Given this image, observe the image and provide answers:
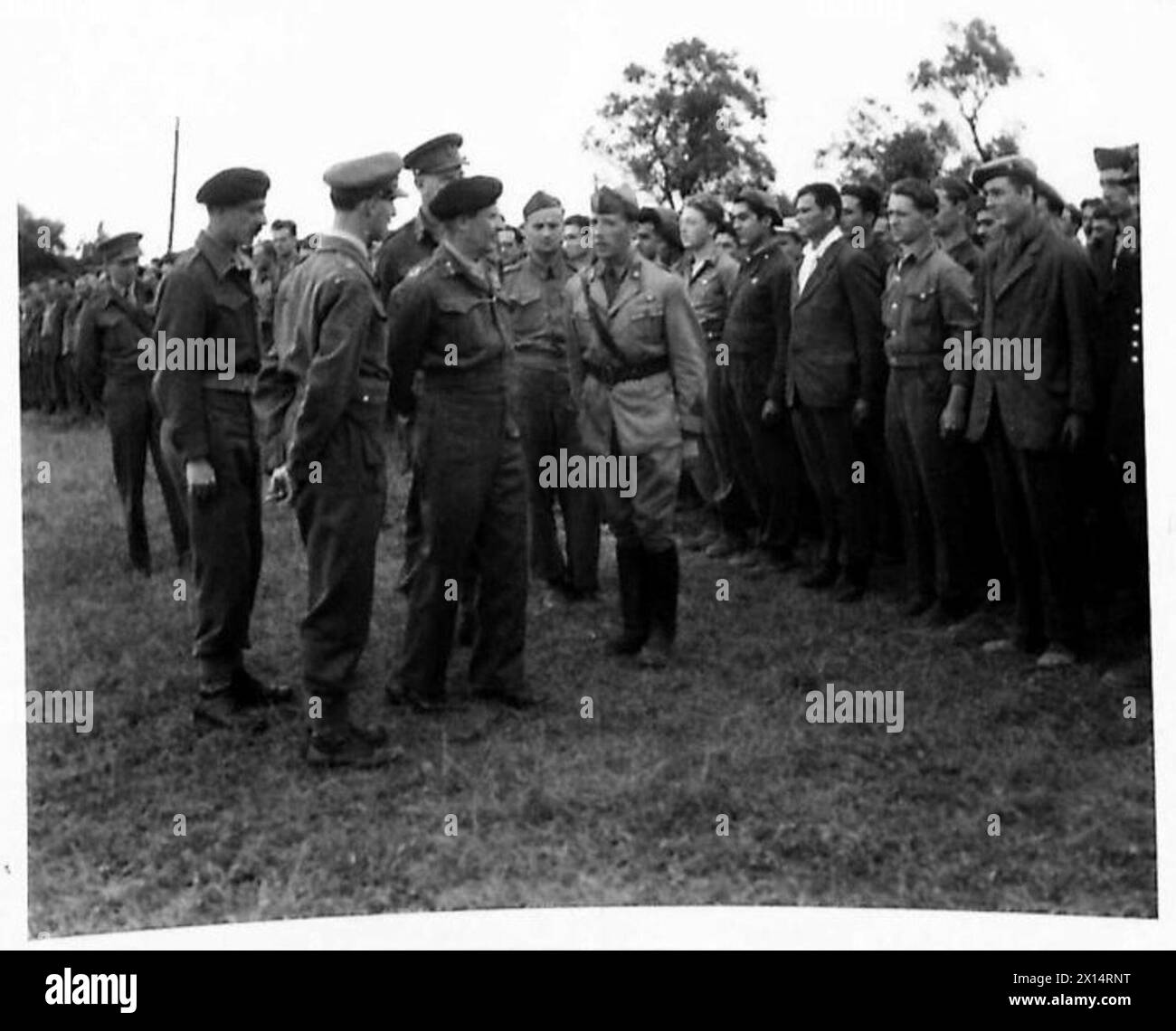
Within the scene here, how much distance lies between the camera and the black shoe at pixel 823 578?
22.9 feet

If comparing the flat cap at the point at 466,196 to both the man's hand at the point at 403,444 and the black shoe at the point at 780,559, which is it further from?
the black shoe at the point at 780,559

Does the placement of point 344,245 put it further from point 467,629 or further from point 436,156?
point 467,629

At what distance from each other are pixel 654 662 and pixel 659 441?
2.82ft

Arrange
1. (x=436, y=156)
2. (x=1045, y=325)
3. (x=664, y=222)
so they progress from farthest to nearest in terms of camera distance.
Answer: (x=664, y=222) → (x=436, y=156) → (x=1045, y=325)

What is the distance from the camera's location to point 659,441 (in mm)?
6363

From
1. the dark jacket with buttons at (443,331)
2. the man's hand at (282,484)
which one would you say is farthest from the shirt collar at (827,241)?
the man's hand at (282,484)

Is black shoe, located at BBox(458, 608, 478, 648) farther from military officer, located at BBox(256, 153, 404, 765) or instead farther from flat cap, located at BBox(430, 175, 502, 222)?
flat cap, located at BBox(430, 175, 502, 222)

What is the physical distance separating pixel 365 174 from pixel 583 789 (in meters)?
2.09

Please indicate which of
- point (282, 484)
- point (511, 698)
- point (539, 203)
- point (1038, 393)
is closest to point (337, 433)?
point (282, 484)

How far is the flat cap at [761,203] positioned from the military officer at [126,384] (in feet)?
8.41

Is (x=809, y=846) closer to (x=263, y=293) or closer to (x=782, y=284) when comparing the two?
(x=782, y=284)

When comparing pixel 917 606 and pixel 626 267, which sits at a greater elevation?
pixel 626 267

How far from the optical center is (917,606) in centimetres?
659
